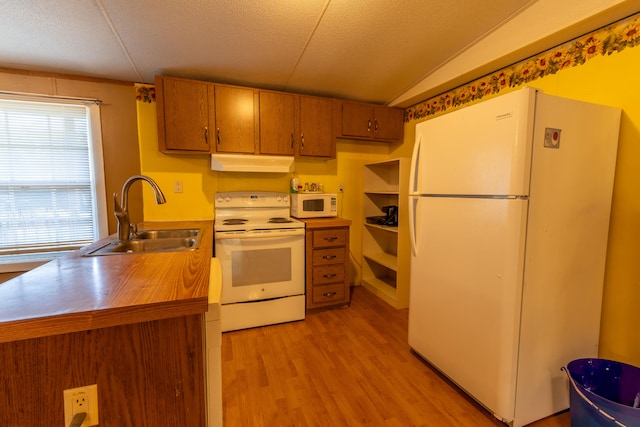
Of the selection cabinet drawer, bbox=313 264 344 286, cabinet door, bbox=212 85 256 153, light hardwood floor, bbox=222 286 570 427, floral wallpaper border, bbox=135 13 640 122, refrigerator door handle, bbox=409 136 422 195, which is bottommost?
light hardwood floor, bbox=222 286 570 427

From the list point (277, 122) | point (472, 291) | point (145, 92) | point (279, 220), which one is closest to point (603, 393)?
point (472, 291)

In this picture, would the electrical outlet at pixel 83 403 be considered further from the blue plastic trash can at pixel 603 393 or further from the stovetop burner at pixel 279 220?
the stovetop burner at pixel 279 220

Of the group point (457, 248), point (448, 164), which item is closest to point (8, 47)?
point (448, 164)

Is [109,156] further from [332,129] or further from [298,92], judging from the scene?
[332,129]

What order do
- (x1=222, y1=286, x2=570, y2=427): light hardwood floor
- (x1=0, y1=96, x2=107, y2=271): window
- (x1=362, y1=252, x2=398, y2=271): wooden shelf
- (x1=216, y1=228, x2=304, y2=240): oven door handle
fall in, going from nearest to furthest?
(x1=222, y1=286, x2=570, y2=427): light hardwood floor
(x1=216, y1=228, x2=304, y2=240): oven door handle
(x1=0, y1=96, x2=107, y2=271): window
(x1=362, y1=252, x2=398, y2=271): wooden shelf

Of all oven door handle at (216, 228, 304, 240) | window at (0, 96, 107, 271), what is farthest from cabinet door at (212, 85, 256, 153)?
window at (0, 96, 107, 271)

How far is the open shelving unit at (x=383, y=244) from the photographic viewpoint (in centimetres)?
274

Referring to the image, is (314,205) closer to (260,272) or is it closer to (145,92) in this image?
(260,272)

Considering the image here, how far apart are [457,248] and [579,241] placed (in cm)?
59

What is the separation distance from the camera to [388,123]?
304 centimetres

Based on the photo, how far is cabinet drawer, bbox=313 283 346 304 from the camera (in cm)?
257

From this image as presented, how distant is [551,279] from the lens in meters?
1.35

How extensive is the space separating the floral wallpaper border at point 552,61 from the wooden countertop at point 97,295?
235 cm

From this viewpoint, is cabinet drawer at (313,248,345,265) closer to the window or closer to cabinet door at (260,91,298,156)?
cabinet door at (260,91,298,156)
